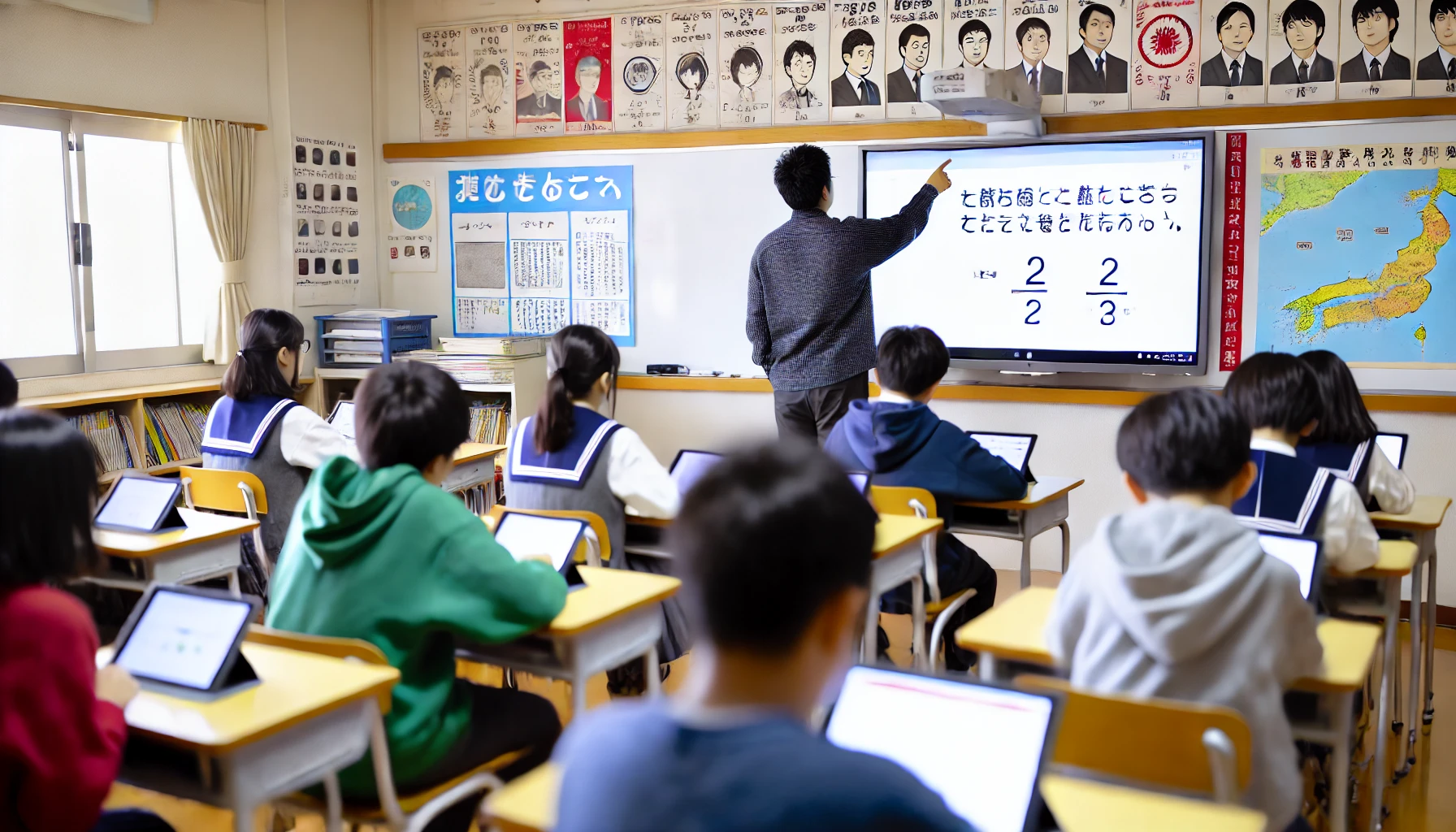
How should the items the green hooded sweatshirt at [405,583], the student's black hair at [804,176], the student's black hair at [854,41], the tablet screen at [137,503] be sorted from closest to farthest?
the green hooded sweatshirt at [405,583]
the tablet screen at [137,503]
the student's black hair at [804,176]
the student's black hair at [854,41]

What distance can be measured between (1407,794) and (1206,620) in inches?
72.1

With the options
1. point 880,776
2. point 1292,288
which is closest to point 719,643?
point 880,776

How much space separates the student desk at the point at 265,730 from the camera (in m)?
1.69

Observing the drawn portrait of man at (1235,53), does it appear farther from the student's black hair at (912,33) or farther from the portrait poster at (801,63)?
the portrait poster at (801,63)

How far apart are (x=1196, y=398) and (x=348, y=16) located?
520 centimetres

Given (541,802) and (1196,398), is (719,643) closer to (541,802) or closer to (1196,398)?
(541,802)

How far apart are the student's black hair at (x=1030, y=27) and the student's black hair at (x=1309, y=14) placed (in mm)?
886

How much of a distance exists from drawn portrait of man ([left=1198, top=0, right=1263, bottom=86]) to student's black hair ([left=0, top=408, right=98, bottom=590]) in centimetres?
428

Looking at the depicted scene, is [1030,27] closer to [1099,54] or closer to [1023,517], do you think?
[1099,54]

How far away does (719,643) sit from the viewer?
898mm

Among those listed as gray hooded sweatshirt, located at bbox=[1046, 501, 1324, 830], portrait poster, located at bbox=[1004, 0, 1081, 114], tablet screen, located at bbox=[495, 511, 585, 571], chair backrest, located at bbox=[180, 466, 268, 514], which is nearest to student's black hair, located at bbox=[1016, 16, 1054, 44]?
→ portrait poster, located at bbox=[1004, 0, 1081, 114]

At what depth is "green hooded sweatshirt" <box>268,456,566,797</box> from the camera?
2.02 metres

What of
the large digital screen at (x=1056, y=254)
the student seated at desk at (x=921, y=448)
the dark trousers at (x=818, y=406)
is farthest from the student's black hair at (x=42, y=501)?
the large digital screen at (x=1056, y=254)

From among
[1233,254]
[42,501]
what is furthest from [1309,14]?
[42,501]
